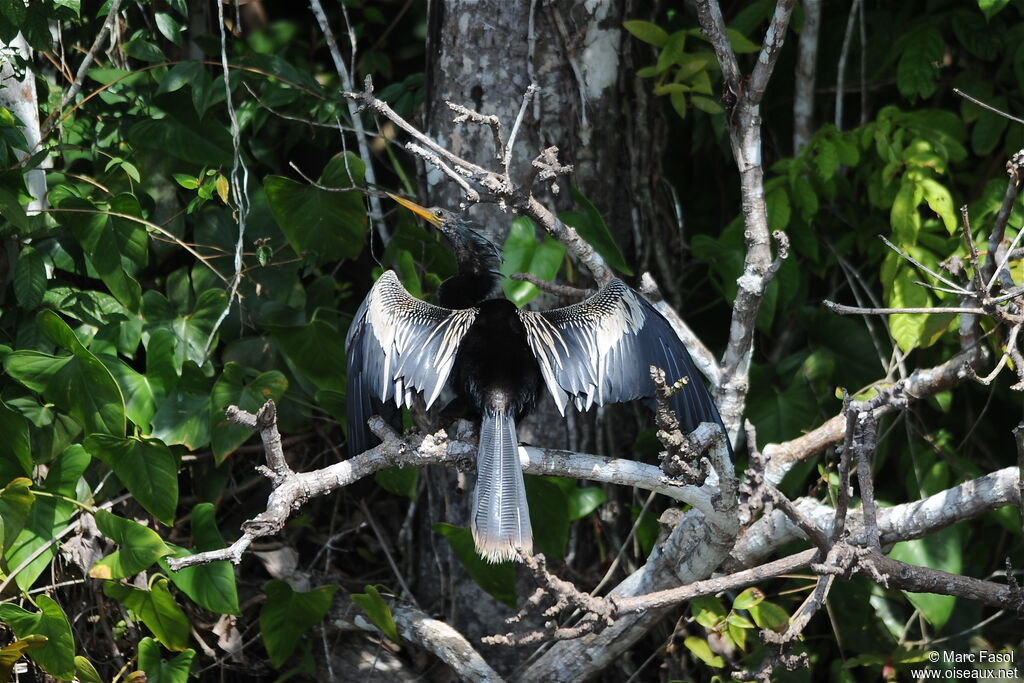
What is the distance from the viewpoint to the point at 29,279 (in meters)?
2.93

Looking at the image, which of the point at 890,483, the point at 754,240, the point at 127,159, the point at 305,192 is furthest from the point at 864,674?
the point at 127,159

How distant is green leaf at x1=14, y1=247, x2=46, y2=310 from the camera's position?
9.58ft

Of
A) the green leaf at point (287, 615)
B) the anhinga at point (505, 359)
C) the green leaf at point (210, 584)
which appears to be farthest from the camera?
the green leaf at point (287, 615)

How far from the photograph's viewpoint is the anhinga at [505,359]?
8.13 feet

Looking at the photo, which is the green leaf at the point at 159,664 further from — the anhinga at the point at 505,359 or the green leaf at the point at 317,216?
the green leaf at the point at 317,216

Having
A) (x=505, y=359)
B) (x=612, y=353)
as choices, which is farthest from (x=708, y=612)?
(x=505, y=359)

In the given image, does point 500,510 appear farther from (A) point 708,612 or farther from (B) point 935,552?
(B) point 935,552

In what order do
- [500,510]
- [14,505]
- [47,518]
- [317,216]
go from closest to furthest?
1. [500,510]
2. [14,505]
3. [47,518]
4. [317,216]

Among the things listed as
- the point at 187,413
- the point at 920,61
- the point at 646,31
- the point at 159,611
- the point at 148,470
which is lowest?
the point at 159,611

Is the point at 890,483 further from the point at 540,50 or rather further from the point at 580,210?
the point at 540,50

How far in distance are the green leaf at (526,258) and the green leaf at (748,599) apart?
3.53 feet

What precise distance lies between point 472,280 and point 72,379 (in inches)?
45.8

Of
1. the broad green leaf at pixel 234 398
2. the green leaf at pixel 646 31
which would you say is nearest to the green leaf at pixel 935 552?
the green leaf at pixel 646 31

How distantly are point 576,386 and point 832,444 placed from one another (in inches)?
31.4
